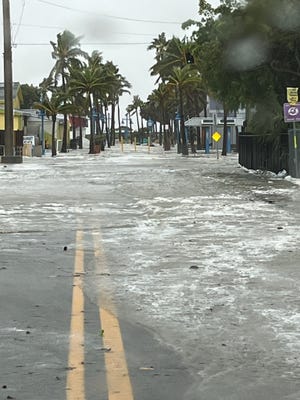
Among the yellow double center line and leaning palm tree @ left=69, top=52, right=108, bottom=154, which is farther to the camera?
leaning palm tree @ left=69, top=52, right=108, bottom=154

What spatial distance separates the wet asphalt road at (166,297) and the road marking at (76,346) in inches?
2.3

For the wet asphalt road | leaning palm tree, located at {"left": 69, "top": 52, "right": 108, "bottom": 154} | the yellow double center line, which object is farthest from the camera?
leaning palm tree, located at {"left": 69, "top": 52, "right": 108, "bottom": 154}

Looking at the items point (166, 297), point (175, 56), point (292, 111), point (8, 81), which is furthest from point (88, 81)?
point (166, 297)

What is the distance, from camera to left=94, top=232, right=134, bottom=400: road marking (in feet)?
14.3

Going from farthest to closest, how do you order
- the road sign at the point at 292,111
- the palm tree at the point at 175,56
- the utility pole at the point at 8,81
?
the palm tree at the point at 175,56, the utility pole at the point at 8,81, the road sign at the point at 292,111

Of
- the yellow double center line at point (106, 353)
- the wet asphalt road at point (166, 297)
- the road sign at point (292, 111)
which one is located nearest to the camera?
the yellow double center line at point (106, 353)

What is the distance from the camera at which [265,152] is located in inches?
1134

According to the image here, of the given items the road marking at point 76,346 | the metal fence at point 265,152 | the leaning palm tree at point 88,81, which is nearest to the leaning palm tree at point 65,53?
the leaning palm tree at point 88,81

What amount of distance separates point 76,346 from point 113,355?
0.35 metres

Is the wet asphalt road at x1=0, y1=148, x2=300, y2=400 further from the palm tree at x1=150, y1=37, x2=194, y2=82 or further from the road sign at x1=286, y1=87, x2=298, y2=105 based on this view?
the palm tree at x1=150, y1=37, x2=194, y2=82

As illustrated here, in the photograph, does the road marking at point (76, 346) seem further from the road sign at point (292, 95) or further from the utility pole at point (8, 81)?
the utility pole at point (8, 81)

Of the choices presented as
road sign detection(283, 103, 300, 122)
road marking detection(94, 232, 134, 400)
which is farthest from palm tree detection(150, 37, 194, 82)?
road marking detection(94, 232, 134, 400)

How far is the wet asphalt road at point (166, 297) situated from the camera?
15.1ft

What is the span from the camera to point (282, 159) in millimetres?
25844
